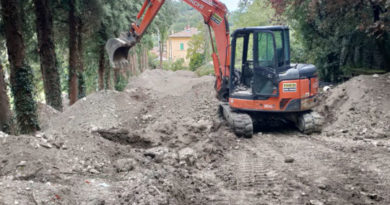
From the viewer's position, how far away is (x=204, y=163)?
7.49m

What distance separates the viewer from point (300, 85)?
9039 millimetres

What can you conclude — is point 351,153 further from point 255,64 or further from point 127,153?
point 127,153

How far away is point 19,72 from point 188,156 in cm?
604

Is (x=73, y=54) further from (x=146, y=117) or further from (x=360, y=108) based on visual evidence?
(x=360, y=108)

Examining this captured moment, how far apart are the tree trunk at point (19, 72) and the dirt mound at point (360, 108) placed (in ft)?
27.3

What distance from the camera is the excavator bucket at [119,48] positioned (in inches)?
410

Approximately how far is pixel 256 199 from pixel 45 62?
35.2 ft

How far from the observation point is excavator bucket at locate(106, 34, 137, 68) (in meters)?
10.4

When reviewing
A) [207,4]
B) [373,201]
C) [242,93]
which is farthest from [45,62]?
[373,201]

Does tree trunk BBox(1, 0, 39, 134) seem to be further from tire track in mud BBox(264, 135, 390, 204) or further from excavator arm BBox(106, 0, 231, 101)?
tire track in mud BBox(264, 135, 390, 204)

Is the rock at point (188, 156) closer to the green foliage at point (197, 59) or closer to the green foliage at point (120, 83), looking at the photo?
the green foliage at point (120, 83)

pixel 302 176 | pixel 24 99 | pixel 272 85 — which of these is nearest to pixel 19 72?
pixel 24 99

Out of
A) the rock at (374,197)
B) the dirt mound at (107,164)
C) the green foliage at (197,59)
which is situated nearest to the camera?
the dirt mound at (107,164)

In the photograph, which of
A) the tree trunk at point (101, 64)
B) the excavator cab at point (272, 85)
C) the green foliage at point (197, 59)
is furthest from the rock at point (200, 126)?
the green foliage at point (197, 59)
